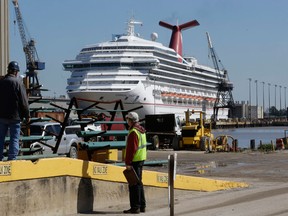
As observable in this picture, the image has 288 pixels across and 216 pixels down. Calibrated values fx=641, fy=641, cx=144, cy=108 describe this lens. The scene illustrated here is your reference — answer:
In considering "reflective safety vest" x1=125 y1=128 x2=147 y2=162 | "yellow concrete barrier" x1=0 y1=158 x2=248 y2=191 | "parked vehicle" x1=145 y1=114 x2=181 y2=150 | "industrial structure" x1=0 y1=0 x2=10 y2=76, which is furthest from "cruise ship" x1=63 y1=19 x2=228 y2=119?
"reflective safety vest" x1=125 y1=128 x2=147 y2=162

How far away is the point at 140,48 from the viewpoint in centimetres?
9044

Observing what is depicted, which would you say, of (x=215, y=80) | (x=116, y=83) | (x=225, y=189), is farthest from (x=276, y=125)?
(x=225, y=189)

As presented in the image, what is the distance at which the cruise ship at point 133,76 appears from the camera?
81438 mm

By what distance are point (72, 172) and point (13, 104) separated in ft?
4.86

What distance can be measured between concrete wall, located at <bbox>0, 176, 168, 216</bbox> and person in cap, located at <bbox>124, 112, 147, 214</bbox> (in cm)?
65

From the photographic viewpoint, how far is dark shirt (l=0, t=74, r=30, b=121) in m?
9.88

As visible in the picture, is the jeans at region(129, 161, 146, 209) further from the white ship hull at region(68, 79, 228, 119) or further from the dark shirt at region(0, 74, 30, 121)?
the white ship hull at region(68, 79, 228, 119)

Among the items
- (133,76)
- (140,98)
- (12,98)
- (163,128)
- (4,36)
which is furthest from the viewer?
(133,76)

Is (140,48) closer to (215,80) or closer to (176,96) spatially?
(176,96)

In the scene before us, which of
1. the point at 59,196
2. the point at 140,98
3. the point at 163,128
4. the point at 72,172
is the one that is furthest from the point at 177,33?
the point at 59,196

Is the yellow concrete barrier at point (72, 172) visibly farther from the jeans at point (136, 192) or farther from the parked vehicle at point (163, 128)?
the parked vehicle at point (163, 128)

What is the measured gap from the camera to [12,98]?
9922mm

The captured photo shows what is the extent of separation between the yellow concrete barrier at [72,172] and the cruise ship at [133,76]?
63730 millimetres

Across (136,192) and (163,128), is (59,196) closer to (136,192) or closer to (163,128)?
(136,192)
